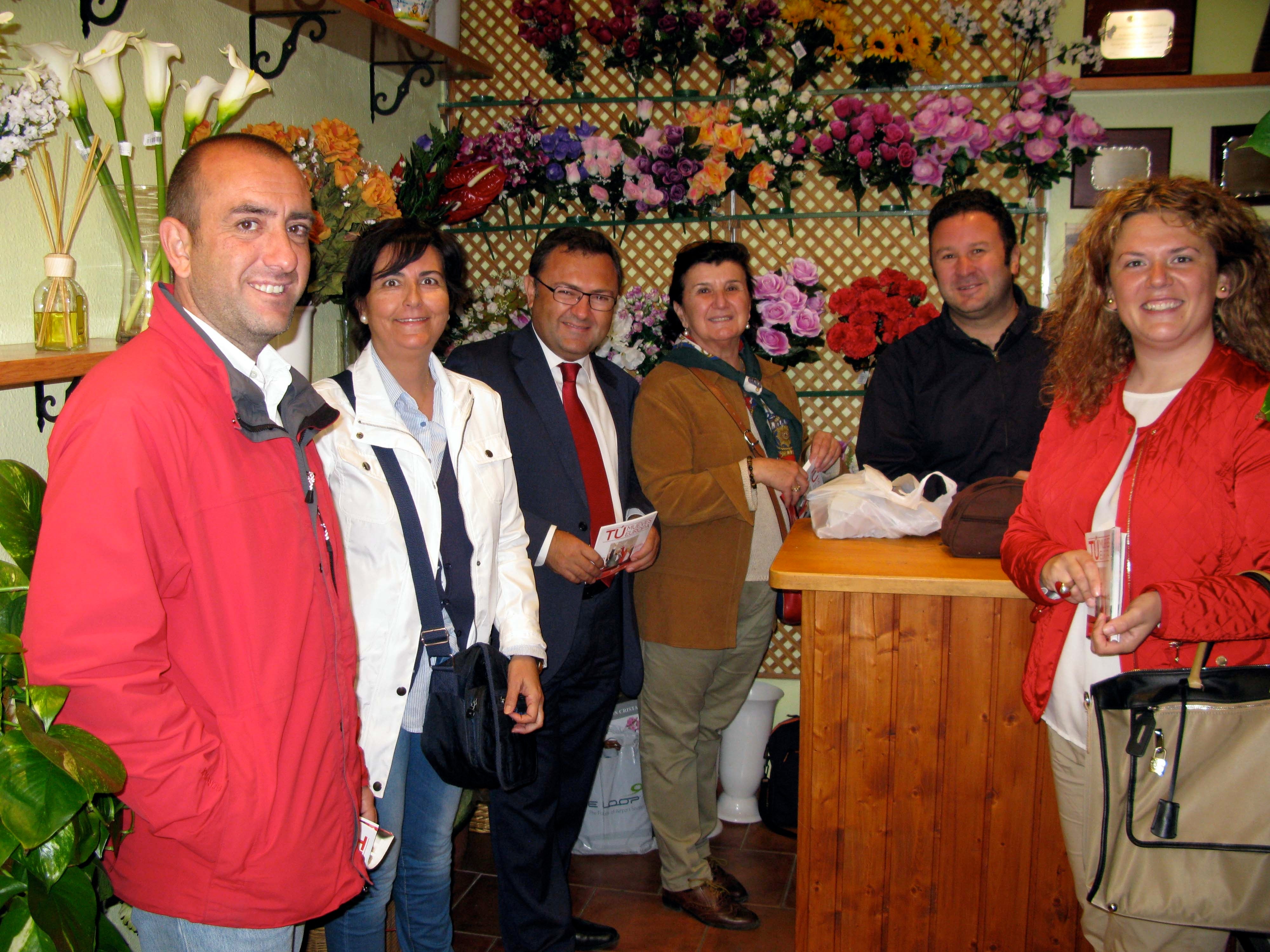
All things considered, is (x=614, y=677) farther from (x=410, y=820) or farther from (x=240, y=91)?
(x=240, y=91)

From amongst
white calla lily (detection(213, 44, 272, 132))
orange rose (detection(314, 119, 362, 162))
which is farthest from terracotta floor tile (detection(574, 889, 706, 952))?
white calla lily (detection(213, 44, 272, 132))

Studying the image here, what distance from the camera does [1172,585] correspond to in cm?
150

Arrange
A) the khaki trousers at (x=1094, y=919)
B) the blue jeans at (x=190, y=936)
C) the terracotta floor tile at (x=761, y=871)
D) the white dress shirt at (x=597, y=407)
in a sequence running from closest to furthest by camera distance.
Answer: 1. the blue jeans at (x=190, y=936)
2. the khaki trousers at (x=1094, y=919)
3. the white dress shirt at (x=597, y=407)
4. the terracotta floor tile at (x=761, y=871)

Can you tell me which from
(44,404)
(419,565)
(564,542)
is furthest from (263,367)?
(564,542)

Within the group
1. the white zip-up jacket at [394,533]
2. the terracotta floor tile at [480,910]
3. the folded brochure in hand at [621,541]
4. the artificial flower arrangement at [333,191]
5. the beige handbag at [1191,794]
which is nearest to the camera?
the beige handbag at [1191,794]

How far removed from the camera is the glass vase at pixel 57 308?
1.65 m

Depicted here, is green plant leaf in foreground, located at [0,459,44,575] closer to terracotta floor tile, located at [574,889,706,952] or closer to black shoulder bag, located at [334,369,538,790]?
black shoulder bag, located at [334,369,538,790]

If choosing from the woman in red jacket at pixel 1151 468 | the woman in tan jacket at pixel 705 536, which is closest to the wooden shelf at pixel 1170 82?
the woman in tan jacket at pixel 705 536

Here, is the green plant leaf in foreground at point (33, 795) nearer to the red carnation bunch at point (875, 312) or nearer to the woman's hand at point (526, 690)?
the woman's hand at point (526, 690)

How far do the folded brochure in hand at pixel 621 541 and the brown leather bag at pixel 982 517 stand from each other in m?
0.73

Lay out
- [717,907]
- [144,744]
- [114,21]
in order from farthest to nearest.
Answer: [717,907] → [114,21] → [144,744]

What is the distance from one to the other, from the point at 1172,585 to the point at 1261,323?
1.66ft

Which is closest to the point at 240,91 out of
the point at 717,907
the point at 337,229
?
the point at 337,229

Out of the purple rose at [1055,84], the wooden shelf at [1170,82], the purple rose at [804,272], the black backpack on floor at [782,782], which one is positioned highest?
the wooden shelf at [1170,82]
